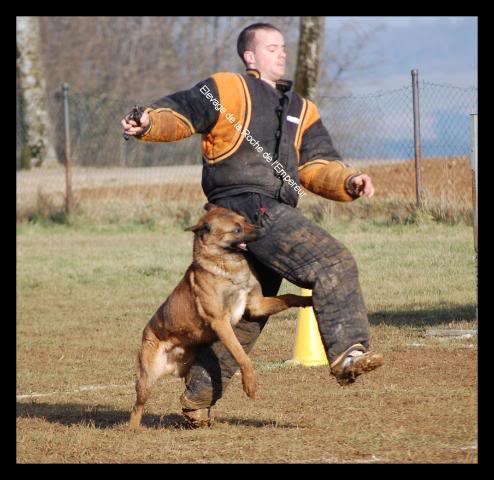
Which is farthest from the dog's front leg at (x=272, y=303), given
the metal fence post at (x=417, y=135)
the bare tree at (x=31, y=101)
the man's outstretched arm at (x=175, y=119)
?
A: the bare tree at (x=31, y=101)

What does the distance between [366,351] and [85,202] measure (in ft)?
46.5

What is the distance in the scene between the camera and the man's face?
243 inches

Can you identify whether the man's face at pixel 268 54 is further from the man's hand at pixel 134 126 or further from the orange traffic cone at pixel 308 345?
the orange traffic cone at pixel 308 345

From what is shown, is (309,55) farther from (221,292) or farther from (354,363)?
(354,363)

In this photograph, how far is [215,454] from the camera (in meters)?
6.03

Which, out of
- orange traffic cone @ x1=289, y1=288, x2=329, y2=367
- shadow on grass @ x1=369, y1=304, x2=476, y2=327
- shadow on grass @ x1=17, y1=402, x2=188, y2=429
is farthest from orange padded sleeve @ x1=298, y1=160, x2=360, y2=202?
shadow on grass @ x1=369, y1=304, x2=476, y2=327

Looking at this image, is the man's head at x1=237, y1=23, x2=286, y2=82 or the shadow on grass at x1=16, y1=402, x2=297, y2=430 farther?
the shadow on grass at x1=16, y1=402, x2=297, y2=430

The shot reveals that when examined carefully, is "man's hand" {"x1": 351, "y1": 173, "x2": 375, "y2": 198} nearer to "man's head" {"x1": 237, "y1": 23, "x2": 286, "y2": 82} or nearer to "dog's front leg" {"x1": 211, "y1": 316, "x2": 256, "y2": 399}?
"man's head" {"x1": 237, "y1": 23, "x2": 286, "y2": 82}

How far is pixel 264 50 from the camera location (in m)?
6.18

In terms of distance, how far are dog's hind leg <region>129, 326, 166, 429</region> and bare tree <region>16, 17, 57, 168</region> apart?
58.5ft

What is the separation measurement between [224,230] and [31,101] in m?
19.1

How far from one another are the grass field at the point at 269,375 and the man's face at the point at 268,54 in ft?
6.95
